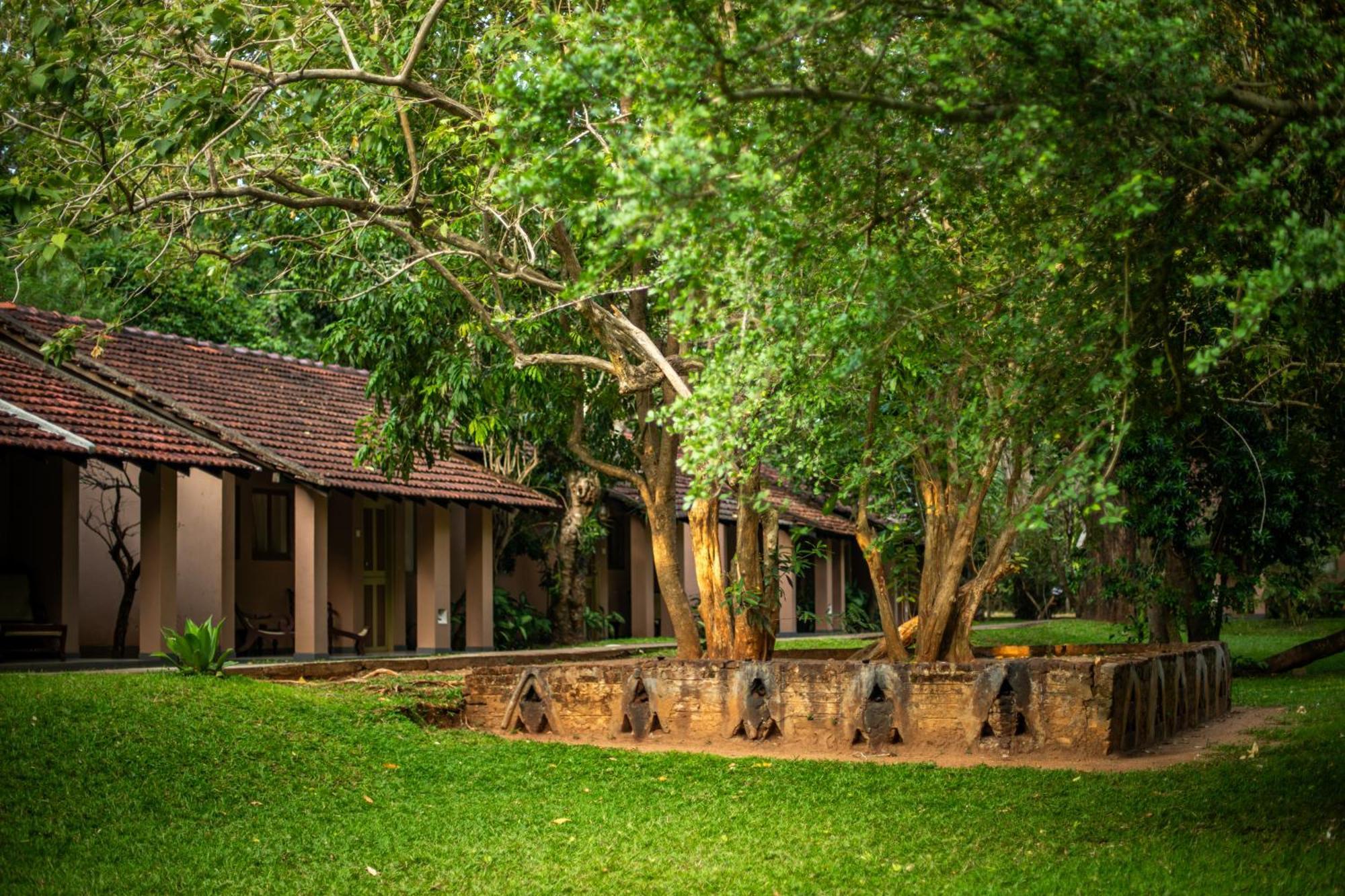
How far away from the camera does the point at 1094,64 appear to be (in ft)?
18.9

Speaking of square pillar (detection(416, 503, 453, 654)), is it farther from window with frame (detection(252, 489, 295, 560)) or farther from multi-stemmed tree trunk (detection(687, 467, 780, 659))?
multi-stemmed tree trunk (detection(687, 467, 780, 659))

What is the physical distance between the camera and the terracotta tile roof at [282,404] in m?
19.1

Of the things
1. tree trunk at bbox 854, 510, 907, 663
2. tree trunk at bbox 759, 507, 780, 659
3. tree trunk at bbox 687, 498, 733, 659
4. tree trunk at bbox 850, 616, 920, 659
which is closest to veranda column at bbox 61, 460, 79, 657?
tree trunk at bbox 687, 498, 733, 659

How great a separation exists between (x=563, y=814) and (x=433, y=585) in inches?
505

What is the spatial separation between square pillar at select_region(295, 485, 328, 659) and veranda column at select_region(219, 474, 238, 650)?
33.6 inches

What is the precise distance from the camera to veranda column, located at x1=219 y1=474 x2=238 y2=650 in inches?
715

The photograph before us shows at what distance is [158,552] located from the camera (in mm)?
17219

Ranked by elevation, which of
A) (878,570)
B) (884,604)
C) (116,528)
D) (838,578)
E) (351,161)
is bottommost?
(838,578)

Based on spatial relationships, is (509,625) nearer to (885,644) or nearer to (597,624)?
(597,624)

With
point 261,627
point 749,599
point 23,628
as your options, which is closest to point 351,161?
point 749,599

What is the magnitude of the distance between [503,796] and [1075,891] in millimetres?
4043

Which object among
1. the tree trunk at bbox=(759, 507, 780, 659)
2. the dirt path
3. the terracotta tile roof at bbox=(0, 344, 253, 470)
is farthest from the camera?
the terracotta tile roof at bbox=(0, 344, 253, 470)

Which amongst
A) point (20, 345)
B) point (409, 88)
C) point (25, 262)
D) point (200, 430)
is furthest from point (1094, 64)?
point (20, 345)

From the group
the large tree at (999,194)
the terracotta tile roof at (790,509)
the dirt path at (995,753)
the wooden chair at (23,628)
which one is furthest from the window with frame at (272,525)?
the large tree at (999,194)
